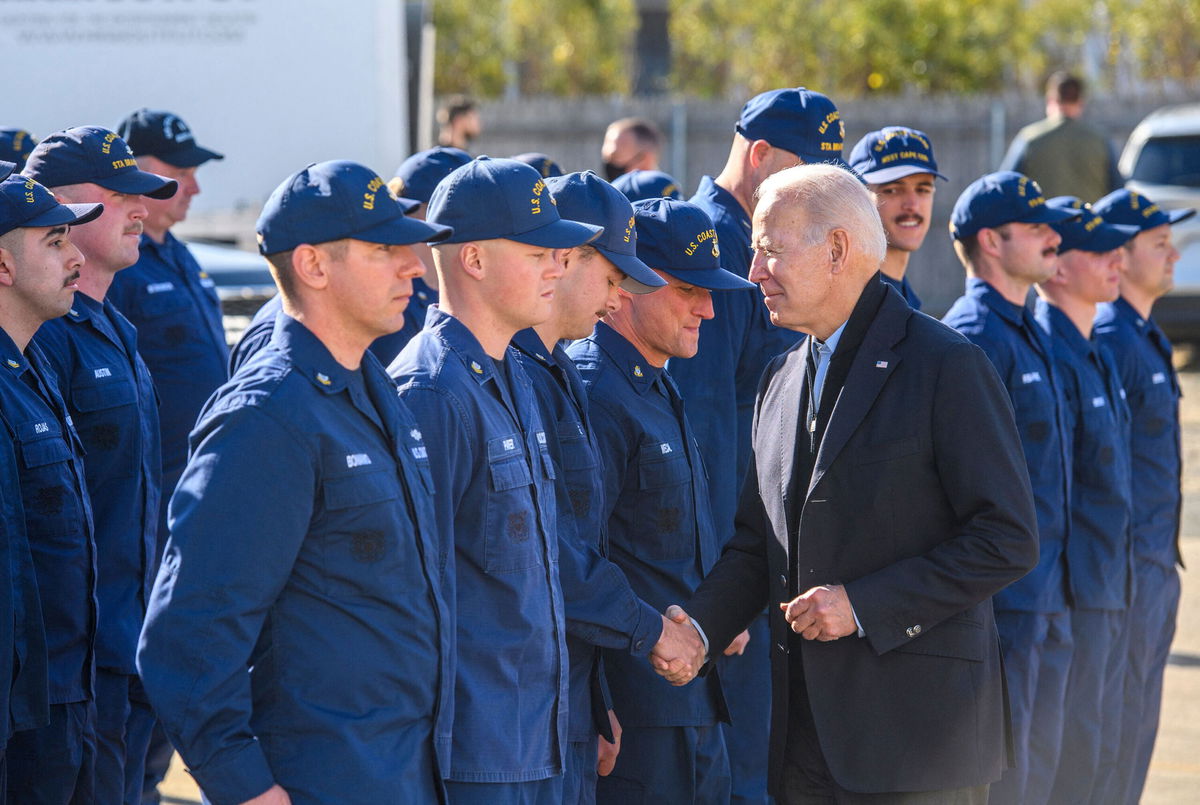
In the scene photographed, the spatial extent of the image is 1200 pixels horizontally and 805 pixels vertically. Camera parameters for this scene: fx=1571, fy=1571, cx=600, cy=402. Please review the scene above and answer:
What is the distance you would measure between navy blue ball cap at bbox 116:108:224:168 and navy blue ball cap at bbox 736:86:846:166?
7.25 feet

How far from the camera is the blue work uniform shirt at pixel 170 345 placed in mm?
5480

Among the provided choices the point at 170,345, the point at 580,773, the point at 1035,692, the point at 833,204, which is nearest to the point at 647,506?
the point at 580,773

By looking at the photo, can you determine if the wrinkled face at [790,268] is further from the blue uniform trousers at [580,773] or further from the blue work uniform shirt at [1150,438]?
the blue work uniform shirt at [1150,438]

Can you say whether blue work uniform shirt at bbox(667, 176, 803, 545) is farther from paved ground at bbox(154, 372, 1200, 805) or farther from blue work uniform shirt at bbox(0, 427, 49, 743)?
paved ground at bbox(154, 372, 1200, 805)

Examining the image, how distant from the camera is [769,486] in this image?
12.3 feet

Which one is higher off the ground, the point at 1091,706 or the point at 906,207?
the point at 906,207

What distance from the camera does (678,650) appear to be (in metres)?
3.72

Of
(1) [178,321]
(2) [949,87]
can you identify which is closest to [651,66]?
(2) [949,87]

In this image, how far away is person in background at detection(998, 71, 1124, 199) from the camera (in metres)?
11.7

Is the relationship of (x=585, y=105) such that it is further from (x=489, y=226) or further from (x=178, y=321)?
(x=489, y=226)

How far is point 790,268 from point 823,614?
31.5 inches

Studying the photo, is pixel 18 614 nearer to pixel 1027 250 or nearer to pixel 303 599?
pixel 303 599

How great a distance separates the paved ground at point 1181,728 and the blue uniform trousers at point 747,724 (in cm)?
207

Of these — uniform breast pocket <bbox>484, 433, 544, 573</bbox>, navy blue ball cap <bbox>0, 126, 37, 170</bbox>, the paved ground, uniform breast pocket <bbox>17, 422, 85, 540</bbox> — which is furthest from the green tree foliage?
uniform breast pocket <bbox>484, 433, 544, 573</bbox>
